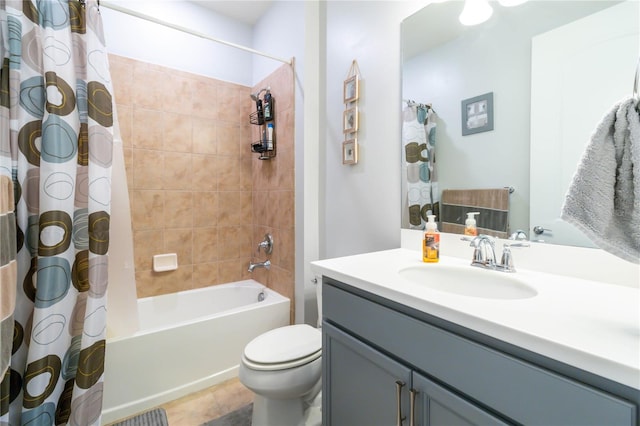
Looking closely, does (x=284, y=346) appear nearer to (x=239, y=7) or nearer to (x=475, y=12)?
(x=475, y=12)

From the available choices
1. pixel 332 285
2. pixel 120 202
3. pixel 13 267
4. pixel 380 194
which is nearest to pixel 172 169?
pixel 120 202

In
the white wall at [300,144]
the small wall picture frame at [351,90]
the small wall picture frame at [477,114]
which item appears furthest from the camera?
the white wall at [300,144]

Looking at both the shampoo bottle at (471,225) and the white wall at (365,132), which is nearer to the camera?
the shampoo bottle at (471,225)

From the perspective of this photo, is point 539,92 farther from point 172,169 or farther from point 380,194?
point 172,169

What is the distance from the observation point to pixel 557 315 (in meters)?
0.61

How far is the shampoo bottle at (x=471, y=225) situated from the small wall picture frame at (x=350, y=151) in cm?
69

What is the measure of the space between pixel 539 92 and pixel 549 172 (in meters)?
0.27

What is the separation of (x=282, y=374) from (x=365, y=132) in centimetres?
126

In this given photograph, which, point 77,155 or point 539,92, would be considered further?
point 77,155

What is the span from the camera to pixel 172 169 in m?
2.20

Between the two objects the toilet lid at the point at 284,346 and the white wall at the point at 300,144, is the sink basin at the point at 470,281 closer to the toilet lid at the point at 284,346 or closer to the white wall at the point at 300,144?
the toilet lid at the point at 284,346

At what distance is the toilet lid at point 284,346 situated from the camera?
1.24 m

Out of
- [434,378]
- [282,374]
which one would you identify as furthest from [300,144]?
[434,378]

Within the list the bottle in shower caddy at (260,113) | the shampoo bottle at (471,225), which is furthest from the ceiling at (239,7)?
the shampoo bottle at (471,225)
